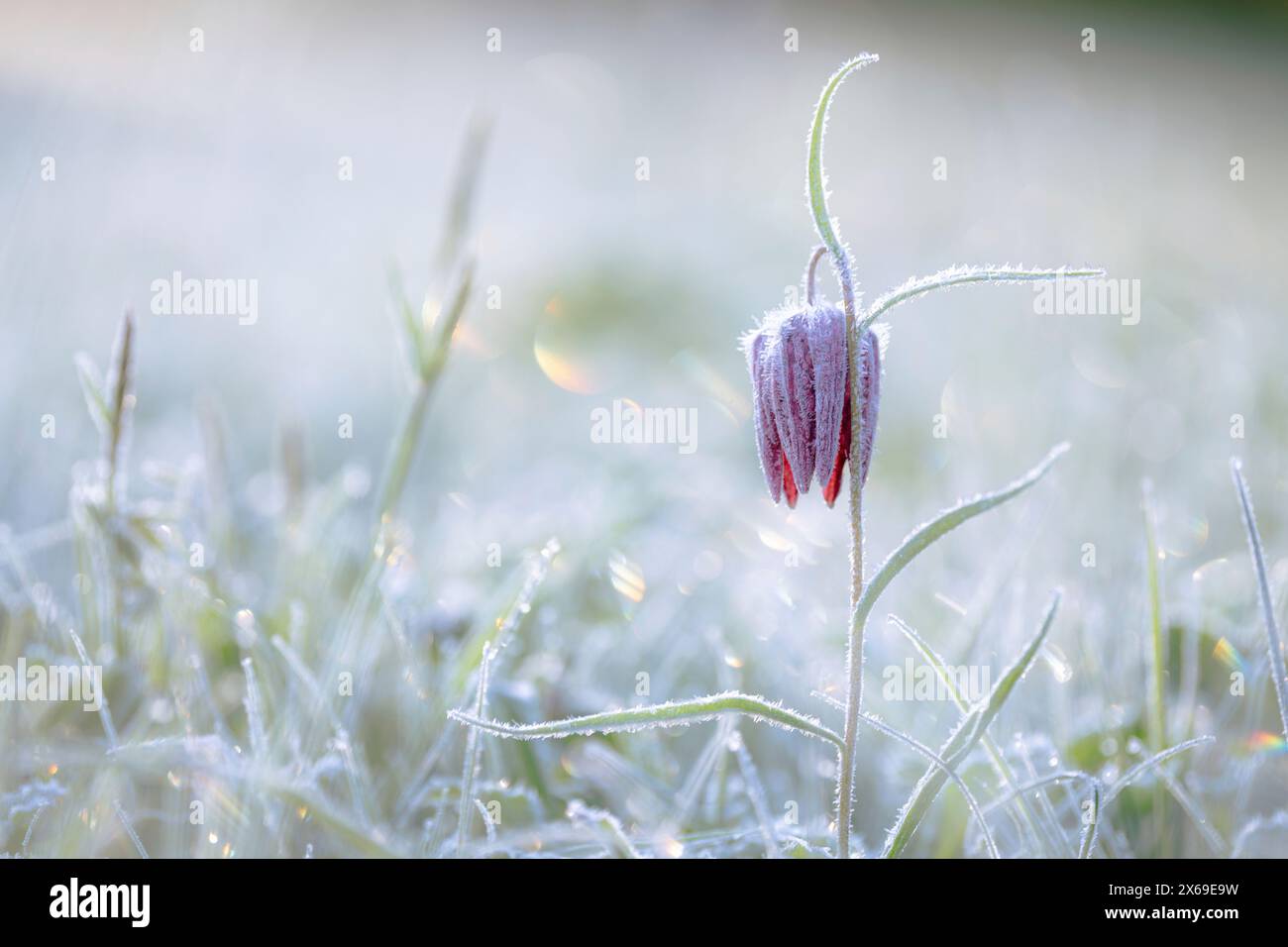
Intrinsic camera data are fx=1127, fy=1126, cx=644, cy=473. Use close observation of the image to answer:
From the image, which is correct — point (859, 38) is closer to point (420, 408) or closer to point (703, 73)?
point (703, 73)

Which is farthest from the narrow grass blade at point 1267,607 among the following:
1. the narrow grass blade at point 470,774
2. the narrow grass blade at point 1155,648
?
the narrow grass blade at point 470,774

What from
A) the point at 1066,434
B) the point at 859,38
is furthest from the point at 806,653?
the point at 859,38

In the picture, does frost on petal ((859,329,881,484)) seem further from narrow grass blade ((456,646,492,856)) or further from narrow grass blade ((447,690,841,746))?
narrow grass blade ((456,646,492,856))

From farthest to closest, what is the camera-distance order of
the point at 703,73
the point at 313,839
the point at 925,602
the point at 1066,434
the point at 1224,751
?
1. the point at 703,73
2. the point at 1066,434
3. the point at 925,602
4. the point at 1224,751
5. the point at 313,839

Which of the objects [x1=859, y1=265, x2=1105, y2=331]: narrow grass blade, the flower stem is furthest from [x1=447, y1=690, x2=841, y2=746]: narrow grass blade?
[x1=859, y1=265, x2=1105, y2=331]: narrow grass blade

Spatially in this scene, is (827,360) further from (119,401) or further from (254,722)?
(119,401)

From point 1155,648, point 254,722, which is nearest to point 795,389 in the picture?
point 1155,648

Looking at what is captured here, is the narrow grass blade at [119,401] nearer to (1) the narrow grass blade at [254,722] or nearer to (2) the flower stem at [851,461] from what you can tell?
(1) the narrow grass blade at [254,722]
